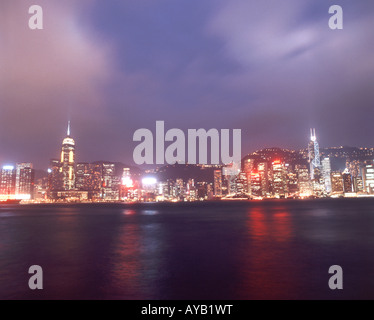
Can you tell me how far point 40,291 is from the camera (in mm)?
16938

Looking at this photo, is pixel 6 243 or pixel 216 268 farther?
pixel 6 243

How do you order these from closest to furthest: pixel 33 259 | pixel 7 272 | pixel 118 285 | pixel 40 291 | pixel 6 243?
pixel 40 291, pixel 118 285, pixel 7 272, pixel 33 259, pixel 6 243

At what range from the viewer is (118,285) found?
60.2ft

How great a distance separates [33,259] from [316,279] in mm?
24484
